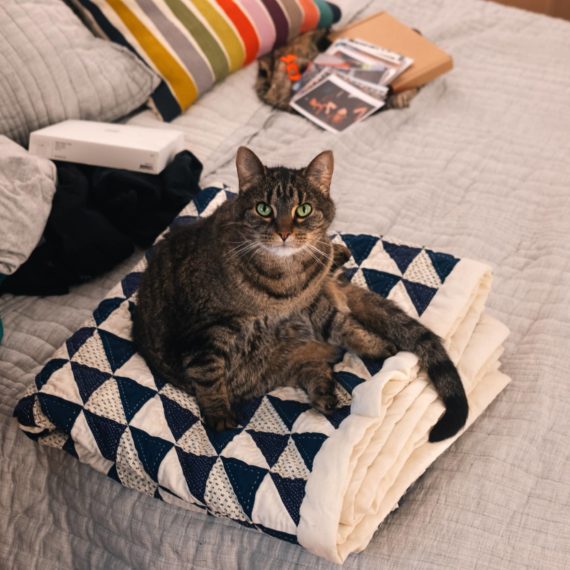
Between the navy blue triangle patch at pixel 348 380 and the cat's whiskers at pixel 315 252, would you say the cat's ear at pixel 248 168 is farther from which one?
the navy blue triangle patch at pixel 348 380

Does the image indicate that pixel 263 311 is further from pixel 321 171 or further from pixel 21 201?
pixel 21 201

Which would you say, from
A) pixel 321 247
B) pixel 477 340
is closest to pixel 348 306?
pixel 321 247

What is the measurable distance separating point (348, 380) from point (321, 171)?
42 cm

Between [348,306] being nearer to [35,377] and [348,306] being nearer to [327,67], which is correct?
[35,377]

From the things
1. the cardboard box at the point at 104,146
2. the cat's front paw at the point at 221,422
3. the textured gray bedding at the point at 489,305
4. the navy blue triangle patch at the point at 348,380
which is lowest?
the textured gray bedding at the point at 489,305

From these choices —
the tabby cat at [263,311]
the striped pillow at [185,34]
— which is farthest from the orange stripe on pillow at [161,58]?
the tabby cat at [263,311]

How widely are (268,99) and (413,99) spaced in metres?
0.48

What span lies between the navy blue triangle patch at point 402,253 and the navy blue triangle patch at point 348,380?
29 centimetres

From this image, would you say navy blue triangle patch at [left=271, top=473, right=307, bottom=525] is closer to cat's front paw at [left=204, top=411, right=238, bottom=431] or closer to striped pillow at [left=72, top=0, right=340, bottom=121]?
cat's front paw at [left=204, top=411, right=238, bottom=431]

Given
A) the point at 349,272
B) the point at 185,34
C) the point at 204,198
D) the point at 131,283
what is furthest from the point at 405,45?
the point at 131,283

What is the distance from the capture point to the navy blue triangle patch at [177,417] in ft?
4.14

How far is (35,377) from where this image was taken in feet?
4.57

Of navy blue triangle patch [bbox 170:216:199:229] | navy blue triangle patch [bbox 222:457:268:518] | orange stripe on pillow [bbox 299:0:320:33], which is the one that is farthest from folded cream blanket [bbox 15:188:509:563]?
orange stripe on pillow [bbox 299:0:320:33]

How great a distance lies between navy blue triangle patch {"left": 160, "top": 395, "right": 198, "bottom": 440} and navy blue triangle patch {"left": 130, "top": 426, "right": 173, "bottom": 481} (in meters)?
0.03
